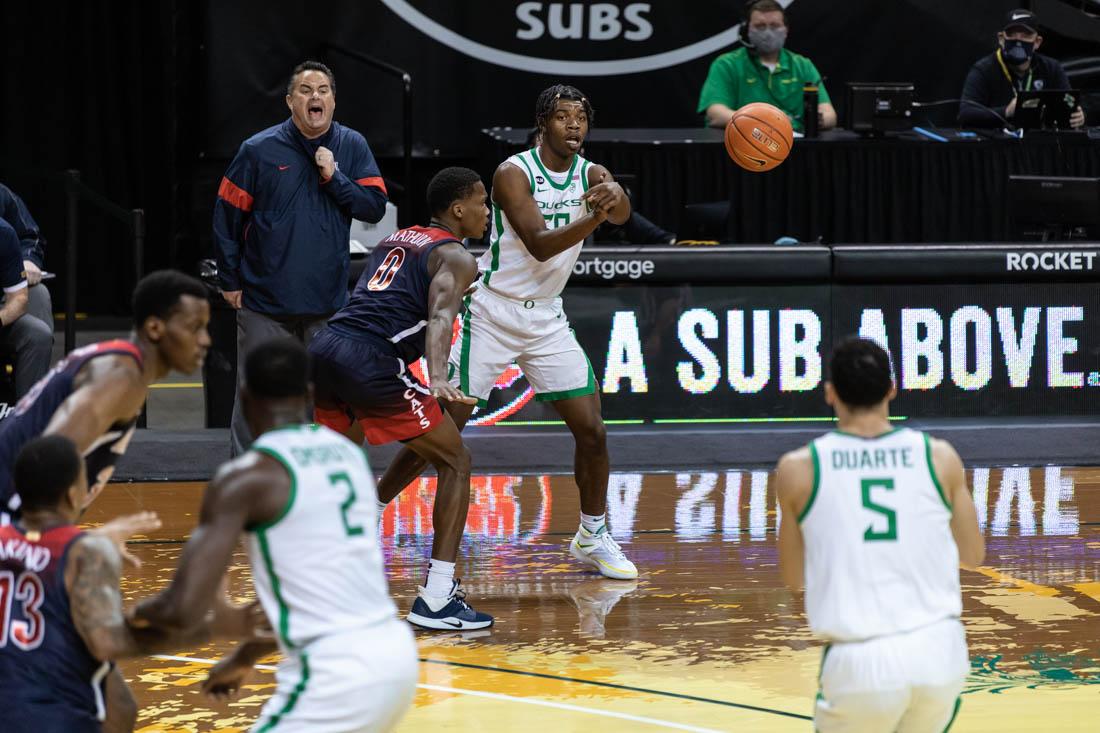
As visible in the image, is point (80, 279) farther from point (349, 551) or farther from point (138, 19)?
point (349, 551)

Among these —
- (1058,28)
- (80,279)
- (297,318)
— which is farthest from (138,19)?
(1058,28)

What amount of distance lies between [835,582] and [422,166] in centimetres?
1059

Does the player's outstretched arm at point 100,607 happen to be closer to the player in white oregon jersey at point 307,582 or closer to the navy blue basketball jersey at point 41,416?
the player in white oregon jersey at point 307,582

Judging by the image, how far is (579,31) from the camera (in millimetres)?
13781

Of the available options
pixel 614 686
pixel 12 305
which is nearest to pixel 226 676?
pixel 614 686

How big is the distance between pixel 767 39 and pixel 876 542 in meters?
8.97

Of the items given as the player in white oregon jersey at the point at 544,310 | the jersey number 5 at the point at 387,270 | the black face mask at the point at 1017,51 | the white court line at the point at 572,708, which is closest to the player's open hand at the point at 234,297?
the player in white oregon jersey at the point at 544,310

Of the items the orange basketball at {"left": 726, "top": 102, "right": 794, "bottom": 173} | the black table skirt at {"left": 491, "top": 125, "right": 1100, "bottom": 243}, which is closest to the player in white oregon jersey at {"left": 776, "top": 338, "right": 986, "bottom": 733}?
the orange basketball at {"left": 726, "top": 102, "right": 794, "bottom": 173}

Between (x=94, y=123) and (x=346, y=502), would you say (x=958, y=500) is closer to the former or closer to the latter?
(x=346, y=502)

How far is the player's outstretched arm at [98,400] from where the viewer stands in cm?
399

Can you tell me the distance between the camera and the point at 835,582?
3.89m

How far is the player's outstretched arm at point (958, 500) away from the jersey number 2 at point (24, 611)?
2.03 meters

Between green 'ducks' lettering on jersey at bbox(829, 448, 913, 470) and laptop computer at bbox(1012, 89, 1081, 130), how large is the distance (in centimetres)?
941

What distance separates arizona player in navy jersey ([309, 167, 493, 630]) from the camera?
6617mm
